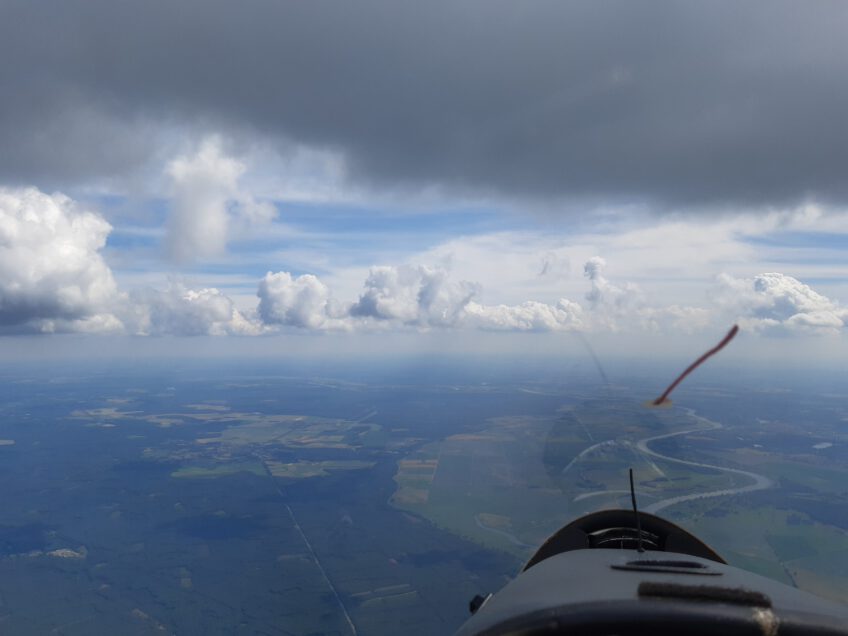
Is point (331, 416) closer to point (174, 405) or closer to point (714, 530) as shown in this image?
point (174, 405)

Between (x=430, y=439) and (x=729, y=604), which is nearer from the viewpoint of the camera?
(x=729, y=604)

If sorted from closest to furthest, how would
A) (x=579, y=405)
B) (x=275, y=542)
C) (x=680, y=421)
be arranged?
1. (x=275, y=542)
2. (x=579, y=405)
3. (x=680, y=421)

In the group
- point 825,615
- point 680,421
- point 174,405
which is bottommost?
point 174,405

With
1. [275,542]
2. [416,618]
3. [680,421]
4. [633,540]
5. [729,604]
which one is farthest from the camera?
[680,421]

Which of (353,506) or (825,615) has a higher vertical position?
(825,615)

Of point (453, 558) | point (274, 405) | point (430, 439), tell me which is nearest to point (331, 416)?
point (274, 405)

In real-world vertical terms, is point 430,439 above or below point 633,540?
below

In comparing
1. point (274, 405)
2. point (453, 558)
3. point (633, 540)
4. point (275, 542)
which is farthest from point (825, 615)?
point (274, 405)

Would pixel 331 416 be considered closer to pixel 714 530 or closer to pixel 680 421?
pixel 680 421

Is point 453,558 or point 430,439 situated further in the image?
point 430,439
